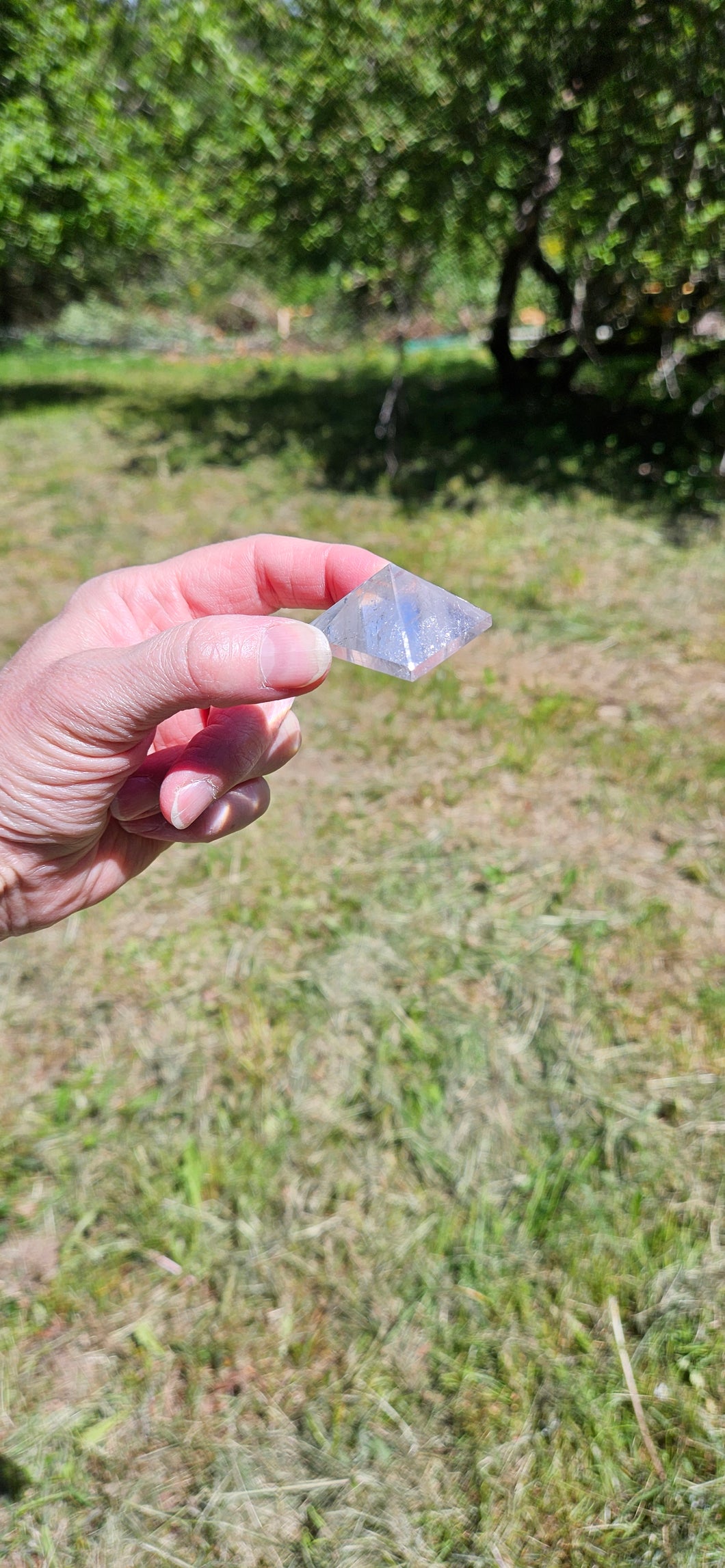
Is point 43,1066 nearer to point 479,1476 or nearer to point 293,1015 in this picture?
point 293,1015

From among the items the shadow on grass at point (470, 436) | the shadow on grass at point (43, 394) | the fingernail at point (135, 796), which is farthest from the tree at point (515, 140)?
the fingernail at point (135, 796)

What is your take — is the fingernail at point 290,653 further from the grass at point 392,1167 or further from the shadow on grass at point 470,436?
the shadow on grass at point 470,436

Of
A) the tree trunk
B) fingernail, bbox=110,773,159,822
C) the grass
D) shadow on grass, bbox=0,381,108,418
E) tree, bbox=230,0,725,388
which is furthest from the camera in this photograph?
shadow on grass, bbox=0,381,108,418

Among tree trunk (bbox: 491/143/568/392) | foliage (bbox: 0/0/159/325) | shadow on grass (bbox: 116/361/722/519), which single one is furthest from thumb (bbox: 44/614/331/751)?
foliage (bbox: 0/0/159/325)

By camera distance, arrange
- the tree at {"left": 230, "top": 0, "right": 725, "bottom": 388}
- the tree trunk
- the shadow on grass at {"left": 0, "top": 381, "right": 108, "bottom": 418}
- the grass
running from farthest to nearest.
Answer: the shadow on grass at {"left": 0, "top": 381, "right": 108, "bottom": 418} < the tree trunk < the tree at {"left": 230, "top": 0, "right": 725, "bottom": 388} < the grass

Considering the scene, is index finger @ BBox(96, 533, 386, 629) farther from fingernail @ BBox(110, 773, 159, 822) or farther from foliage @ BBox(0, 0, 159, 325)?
foliage @ BBox(0, 0, 159, 325)

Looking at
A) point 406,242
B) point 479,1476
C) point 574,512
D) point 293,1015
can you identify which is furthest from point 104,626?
A: point 406,242

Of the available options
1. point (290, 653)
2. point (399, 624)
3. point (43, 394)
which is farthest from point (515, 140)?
point (43, 394)
